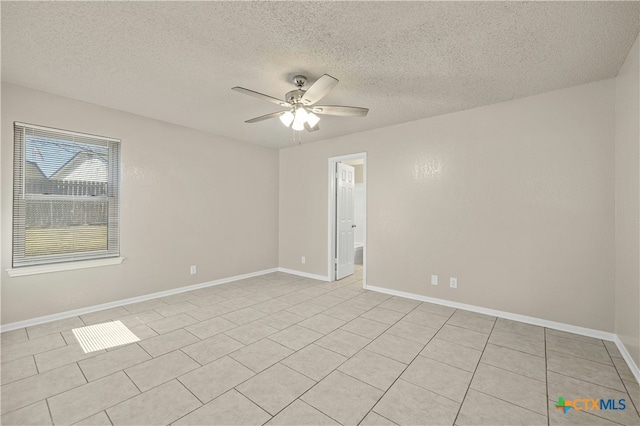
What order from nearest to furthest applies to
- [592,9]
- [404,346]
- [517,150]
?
[592,9]
[404,346]
[517,150]

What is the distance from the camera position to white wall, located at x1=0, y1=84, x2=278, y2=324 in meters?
2.93

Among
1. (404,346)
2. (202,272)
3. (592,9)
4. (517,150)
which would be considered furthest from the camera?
(202,272)

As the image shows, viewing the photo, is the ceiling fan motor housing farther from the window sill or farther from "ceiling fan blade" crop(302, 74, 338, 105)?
the window sill

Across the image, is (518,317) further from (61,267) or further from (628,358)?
(61,267)

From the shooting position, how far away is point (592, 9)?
1.76 meters

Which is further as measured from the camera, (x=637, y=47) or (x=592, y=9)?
(x=637, y=47)

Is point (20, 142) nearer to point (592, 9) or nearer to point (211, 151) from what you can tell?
point (211, 151)

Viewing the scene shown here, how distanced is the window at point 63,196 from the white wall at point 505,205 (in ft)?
11.3

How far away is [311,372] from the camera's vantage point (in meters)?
2.14

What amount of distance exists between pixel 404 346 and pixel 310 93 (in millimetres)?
2394

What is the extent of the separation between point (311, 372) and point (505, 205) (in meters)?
2.78

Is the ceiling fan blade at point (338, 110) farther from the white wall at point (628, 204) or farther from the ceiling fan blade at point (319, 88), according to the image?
the white wall at point (628, 204)

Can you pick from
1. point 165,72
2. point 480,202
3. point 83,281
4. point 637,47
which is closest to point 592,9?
point 637,47

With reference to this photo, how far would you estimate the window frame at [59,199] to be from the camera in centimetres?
288
